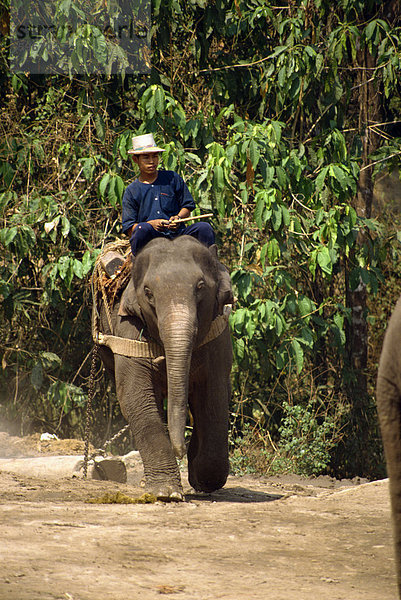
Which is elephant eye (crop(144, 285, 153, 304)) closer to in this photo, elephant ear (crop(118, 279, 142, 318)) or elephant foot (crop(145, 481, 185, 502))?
elephant ear (crop(118, 279, 142, 318))

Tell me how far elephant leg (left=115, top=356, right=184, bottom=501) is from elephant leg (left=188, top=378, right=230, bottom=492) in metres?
0.27

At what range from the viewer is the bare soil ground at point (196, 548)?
11.6 feet

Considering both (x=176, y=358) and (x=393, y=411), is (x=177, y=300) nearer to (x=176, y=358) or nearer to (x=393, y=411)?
(x=176, y=358)

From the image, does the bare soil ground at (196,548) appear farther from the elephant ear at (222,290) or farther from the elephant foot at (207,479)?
the elephant ear at (222,290)

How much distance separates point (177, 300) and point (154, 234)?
64 centimetres

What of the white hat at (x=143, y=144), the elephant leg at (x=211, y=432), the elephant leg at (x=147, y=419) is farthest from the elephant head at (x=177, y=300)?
the white hat at (x=143, y=144)

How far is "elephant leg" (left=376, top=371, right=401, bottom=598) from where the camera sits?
257 cm

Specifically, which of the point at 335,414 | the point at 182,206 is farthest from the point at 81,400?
the point at 182,206

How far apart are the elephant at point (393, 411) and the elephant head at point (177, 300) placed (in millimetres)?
3021

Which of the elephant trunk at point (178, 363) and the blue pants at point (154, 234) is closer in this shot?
the elephant trunk at point (178, 363)

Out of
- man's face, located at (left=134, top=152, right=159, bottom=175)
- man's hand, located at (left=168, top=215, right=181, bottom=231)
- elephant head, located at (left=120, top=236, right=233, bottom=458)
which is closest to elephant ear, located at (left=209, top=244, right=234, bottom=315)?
elephant head, located at (left=120, top=236, right=233, bottom=458)

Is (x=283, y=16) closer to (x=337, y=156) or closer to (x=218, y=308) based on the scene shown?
(x=337, y=156)

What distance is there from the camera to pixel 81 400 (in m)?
9.15

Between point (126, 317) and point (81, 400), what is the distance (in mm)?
3041
